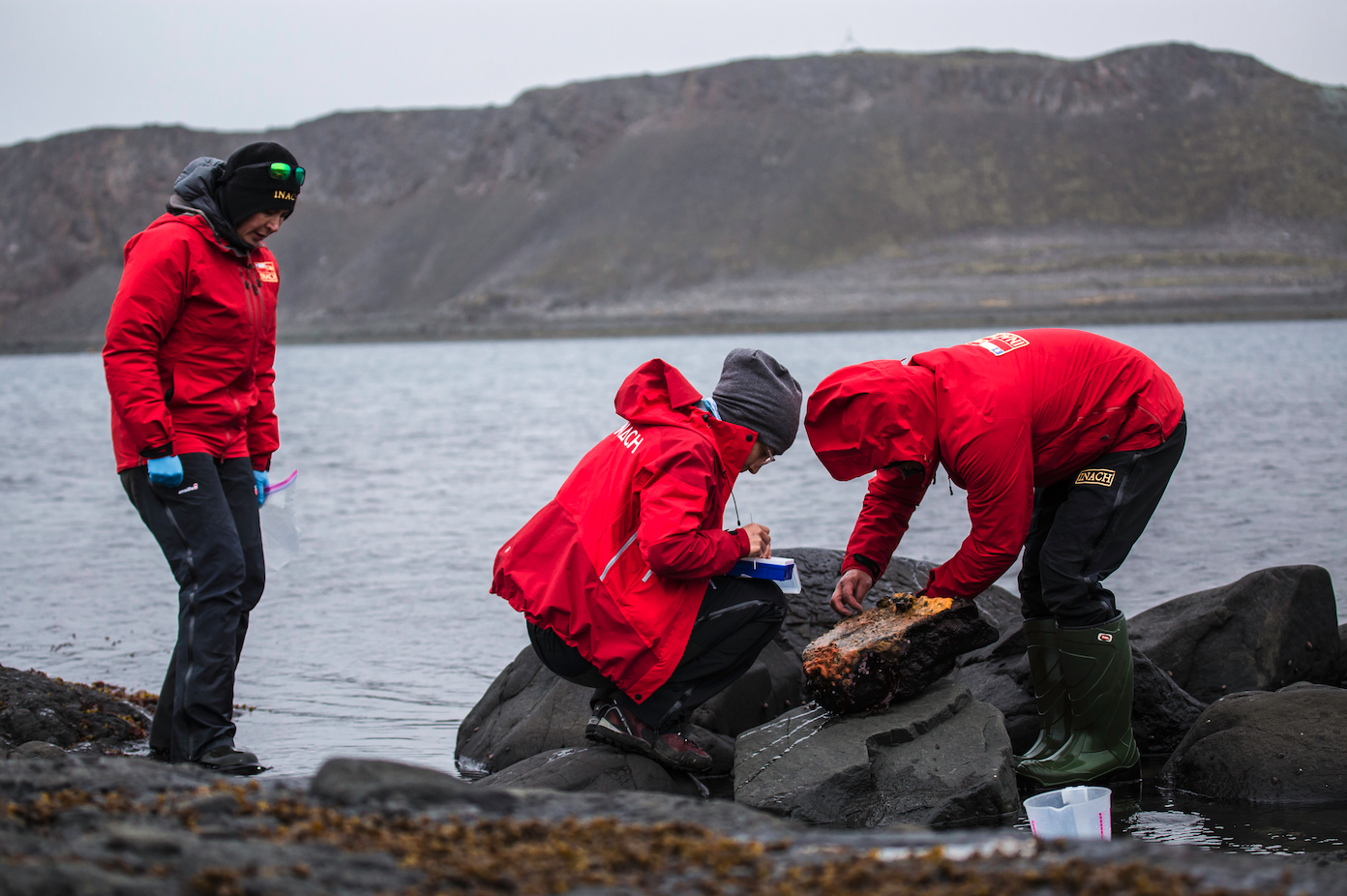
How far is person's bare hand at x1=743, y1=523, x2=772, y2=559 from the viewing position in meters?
3.90

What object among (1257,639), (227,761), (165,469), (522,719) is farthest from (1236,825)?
A: (165,469)

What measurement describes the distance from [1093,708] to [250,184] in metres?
3.60

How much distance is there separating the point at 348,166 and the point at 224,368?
133968mm

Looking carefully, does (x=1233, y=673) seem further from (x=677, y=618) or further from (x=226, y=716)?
(x=226, y=716)

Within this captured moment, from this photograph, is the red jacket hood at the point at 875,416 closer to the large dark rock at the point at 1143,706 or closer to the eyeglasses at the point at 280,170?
the large dark rock at the point at 1143,706

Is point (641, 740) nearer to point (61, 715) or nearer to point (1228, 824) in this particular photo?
point (1228, 824)

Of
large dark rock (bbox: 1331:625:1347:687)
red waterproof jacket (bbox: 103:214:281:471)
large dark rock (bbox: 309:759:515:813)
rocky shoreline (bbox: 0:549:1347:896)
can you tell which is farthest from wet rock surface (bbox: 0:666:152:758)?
large dark rock (bbox: 1331:625:1347:687)

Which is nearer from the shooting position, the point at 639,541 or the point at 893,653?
the point at 639,541

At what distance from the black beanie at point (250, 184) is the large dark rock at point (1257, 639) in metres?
4.11

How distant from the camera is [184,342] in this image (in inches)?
169

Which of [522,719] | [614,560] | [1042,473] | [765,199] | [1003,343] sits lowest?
[522,719]

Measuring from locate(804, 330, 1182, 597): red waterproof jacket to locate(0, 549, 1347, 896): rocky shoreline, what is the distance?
675 millimetres

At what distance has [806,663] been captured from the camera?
4270 millimetres

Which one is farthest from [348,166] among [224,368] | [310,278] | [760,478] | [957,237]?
[224,368]
